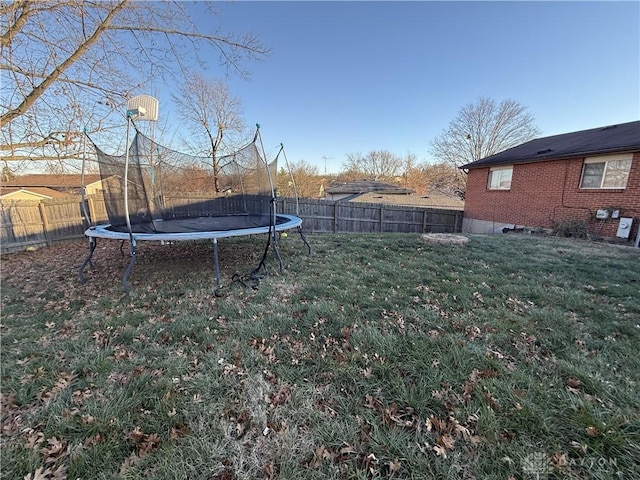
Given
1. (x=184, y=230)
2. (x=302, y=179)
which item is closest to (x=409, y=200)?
(x=302, y=179)

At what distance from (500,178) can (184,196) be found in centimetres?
1170

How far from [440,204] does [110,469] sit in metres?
20.2

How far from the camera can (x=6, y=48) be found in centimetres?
411

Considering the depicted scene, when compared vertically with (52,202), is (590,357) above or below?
below

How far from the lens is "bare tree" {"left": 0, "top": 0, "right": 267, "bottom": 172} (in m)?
4.41

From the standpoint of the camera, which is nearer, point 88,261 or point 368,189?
point 88,261

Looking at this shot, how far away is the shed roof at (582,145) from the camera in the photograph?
7264 mm

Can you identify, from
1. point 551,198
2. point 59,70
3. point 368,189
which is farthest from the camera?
point 368,189

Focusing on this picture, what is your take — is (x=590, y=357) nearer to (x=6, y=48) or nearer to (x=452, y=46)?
(x=6, y=48)

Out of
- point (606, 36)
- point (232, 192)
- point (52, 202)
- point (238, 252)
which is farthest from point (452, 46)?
point (52, 202)

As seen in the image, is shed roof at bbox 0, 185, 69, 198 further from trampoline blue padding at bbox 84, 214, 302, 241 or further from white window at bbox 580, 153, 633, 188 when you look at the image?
white window at bbox 580, 153, 633, 188

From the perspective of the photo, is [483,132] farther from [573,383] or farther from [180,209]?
[573,383]

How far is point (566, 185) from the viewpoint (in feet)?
27.6

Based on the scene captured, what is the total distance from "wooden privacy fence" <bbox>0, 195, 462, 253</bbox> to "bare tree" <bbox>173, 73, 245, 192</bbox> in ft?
22.2
